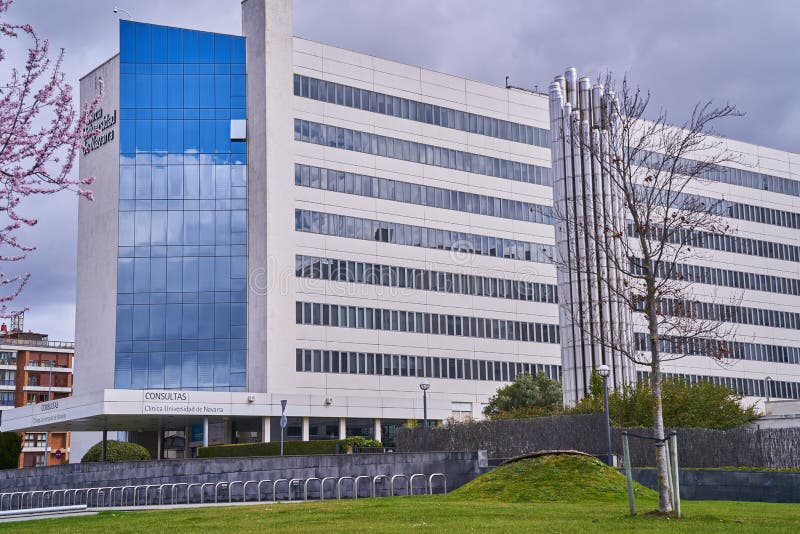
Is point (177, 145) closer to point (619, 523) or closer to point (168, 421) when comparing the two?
point (168, 421)

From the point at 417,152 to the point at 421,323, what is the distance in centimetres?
1289

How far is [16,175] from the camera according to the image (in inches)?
589

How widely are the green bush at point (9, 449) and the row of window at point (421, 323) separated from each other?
2661 cm

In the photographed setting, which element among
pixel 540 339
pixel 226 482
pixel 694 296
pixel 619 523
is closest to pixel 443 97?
pixel 540 339

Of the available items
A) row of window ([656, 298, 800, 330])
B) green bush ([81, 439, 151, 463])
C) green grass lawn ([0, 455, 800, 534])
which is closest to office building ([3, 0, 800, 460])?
green bush ([81, 439, 151, 463])

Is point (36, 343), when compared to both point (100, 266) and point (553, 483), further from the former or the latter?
point (553, 483)

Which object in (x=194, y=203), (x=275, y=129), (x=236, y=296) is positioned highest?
(x=275, y=129)

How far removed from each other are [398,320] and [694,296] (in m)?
26.6

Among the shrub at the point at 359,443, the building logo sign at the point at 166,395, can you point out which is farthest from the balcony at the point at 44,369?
the shrub at the point at 359,443

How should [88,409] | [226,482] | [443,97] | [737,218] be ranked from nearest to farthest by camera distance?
[226,482]
[88,409]
[443,97]
[737,218]

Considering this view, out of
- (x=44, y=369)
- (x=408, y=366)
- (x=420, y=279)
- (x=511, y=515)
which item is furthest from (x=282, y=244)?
(x=44, y=369)

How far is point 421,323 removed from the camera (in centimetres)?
7662

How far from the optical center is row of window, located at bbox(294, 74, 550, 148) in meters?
74.7

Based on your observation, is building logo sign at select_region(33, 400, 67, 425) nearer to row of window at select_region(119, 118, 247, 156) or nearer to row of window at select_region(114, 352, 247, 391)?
row of window at select_region(114, 352, 247, 391)
